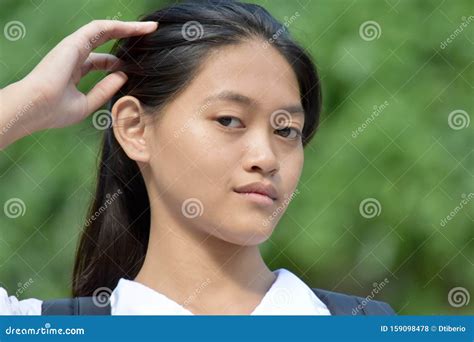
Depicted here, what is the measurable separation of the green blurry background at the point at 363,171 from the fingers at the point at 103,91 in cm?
46

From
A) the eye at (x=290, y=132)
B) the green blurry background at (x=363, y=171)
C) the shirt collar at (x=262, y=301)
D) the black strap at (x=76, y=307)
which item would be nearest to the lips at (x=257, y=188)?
the eye at (x=290, y=132)

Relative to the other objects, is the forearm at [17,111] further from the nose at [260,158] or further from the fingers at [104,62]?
the nose at [260,158]

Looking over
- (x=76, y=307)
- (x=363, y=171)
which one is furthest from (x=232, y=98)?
(x=363, y=171)

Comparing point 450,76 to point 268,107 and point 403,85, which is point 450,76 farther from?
point 268,107

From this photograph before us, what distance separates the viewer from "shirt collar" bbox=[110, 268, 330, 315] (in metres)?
2.16

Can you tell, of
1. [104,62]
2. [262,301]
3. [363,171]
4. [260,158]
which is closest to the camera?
[260,158]

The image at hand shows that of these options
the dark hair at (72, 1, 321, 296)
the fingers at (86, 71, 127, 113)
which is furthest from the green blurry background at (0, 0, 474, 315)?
the fingers at (86, 71, 127, 113)

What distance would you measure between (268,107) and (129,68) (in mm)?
357

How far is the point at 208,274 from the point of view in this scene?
2.18 metres

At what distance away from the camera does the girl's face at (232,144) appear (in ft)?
6.86

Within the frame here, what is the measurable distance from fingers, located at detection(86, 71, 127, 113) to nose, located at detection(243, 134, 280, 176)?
0.36 meters

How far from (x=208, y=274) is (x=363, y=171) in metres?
0.76

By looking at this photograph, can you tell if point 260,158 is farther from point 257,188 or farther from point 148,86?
point 148,86

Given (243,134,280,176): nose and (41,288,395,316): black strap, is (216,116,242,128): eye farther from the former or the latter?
(41,288,395,316): black strap
